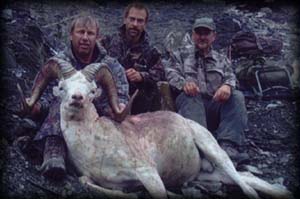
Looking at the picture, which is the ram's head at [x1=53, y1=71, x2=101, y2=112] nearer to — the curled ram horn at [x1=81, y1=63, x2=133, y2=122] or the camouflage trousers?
the curled ram horn at [x1=81, y1=63, x2=133, y2=122]

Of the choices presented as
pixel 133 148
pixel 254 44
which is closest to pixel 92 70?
pixel 133 148

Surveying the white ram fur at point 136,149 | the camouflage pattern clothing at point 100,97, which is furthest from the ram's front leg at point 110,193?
the camouflage pattern clothing at point 100,97

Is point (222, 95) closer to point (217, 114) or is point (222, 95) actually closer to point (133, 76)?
point (217, 114)

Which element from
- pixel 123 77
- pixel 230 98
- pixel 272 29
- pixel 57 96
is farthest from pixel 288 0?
pixel 57 96

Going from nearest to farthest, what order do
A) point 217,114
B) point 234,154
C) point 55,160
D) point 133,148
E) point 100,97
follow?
point 55,160 < point 133,148 < point 100,97 < point 234,154 < point 217,114

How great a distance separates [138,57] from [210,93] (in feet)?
3.54

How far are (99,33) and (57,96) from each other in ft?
3.91

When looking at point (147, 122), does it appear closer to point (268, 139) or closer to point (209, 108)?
point (209, 108)

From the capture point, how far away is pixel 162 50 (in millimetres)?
13477

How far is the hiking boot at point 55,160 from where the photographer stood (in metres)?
12.4

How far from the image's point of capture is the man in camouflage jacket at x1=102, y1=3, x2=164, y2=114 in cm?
1310

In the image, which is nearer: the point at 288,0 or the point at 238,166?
the point at 238,166

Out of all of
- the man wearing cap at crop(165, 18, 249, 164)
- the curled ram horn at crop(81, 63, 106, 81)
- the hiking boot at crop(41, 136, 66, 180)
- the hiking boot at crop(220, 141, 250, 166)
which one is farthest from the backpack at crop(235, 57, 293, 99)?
the hiking boot at crop(41, 136, 66, 180)

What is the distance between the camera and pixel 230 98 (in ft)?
43.1
